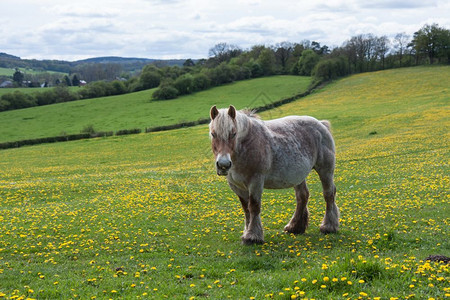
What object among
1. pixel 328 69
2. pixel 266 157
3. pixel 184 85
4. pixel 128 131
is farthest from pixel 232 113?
pixel 328 69

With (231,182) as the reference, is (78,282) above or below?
below

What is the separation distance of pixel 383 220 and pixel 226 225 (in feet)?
14.7

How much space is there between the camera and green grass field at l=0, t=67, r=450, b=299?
629cm

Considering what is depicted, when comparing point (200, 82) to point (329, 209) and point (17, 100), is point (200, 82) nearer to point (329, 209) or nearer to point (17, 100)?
point (17, 100)

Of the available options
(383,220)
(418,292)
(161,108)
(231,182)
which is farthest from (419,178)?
(161,108)

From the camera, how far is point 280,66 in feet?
366

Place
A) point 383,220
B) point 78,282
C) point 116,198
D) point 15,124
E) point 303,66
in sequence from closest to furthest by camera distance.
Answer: point 78,282, point 383,220, point 116,198, point 15,124, point 303,66

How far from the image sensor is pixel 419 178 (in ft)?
56.5

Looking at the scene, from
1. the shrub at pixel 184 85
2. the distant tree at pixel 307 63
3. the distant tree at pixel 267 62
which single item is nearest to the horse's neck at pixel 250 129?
the shrub at pixel 184 85

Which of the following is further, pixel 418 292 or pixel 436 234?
pixel 436 234

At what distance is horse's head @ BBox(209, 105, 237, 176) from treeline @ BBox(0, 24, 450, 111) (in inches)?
3355

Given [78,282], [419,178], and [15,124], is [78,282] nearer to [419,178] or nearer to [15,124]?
[419,178]

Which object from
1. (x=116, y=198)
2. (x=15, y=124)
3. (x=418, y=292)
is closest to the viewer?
(x=418, y=292)

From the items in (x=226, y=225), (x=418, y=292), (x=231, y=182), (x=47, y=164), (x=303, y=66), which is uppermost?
(x=303, y=66)
